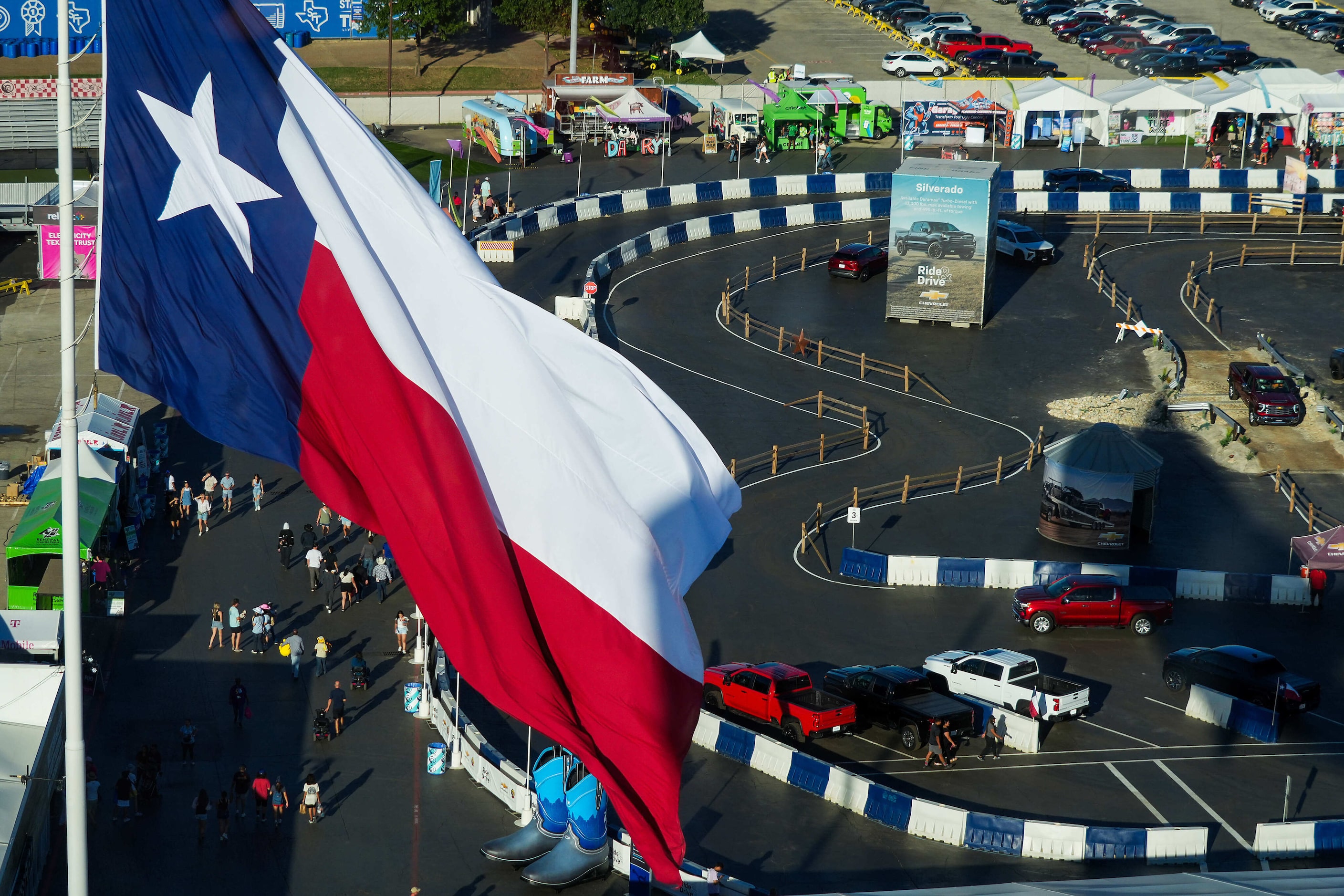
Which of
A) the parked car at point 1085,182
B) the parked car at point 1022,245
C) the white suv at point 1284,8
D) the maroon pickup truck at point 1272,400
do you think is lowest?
the maroon pickup truck at point 1272,400

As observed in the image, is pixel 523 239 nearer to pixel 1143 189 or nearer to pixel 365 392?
pixel 1143 189

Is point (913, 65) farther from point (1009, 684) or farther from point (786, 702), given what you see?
point (786, 702)

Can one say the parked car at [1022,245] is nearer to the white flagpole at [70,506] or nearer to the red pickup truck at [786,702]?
the red pickup truck at [786,702]

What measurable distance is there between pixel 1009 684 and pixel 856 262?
32.7 meters

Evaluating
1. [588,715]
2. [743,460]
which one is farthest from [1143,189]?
[588,715]

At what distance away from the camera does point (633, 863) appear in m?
27.8

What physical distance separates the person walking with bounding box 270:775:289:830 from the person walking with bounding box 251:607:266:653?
690 centimetres

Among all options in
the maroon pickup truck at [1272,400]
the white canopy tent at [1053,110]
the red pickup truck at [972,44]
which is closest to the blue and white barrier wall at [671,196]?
the white canopy tent at [1053,110]

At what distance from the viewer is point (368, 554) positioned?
137 feet

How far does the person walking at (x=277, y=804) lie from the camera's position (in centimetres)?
3002

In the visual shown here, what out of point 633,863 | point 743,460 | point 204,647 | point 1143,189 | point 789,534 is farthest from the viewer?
point 1143,189

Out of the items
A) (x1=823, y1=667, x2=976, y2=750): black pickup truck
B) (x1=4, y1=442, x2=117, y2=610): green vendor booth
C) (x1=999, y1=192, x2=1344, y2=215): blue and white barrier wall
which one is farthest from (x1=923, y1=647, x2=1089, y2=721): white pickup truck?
(x1=999, y1=192, x2=1344, y2=215): blue and white barrier wall

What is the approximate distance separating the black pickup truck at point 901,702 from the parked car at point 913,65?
2497 inches

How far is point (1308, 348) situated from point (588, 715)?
168 feet
